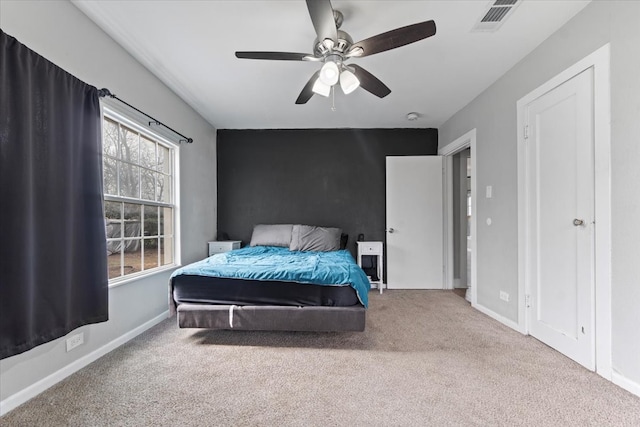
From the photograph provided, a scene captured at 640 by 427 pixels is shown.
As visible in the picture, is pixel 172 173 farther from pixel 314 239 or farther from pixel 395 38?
pixel 395 38

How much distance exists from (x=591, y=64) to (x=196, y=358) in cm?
340

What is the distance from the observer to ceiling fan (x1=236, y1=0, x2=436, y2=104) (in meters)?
1.63

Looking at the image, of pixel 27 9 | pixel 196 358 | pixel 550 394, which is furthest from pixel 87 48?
pixel 550 394

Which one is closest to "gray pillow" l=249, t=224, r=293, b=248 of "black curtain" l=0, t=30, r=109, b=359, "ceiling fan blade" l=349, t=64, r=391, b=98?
"black curtain" l=0, t=30, r=109, b=359

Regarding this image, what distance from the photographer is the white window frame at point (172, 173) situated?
2.23m

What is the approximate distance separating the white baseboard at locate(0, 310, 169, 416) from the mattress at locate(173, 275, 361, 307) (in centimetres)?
60

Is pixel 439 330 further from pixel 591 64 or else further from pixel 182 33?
pixel 182 33

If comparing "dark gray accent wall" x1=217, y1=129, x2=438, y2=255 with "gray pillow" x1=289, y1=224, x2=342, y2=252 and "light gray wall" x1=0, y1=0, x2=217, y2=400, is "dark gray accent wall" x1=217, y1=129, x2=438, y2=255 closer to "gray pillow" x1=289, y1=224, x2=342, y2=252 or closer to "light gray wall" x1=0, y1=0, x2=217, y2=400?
"gray pillow" x1=289, y1=224, x2=342, y2=252

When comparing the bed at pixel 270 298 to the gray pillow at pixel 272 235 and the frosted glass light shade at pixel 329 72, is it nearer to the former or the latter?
the frosted glass light shade at pixel 329 72

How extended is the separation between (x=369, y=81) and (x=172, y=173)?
2.38 m

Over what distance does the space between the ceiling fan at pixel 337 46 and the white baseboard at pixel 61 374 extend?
2.34m

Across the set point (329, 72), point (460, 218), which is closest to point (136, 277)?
point (329, 72)

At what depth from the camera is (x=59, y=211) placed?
65.7 inches

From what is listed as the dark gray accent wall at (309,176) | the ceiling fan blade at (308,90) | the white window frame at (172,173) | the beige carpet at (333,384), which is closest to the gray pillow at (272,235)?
the dark gray accent wall at (309,176)
